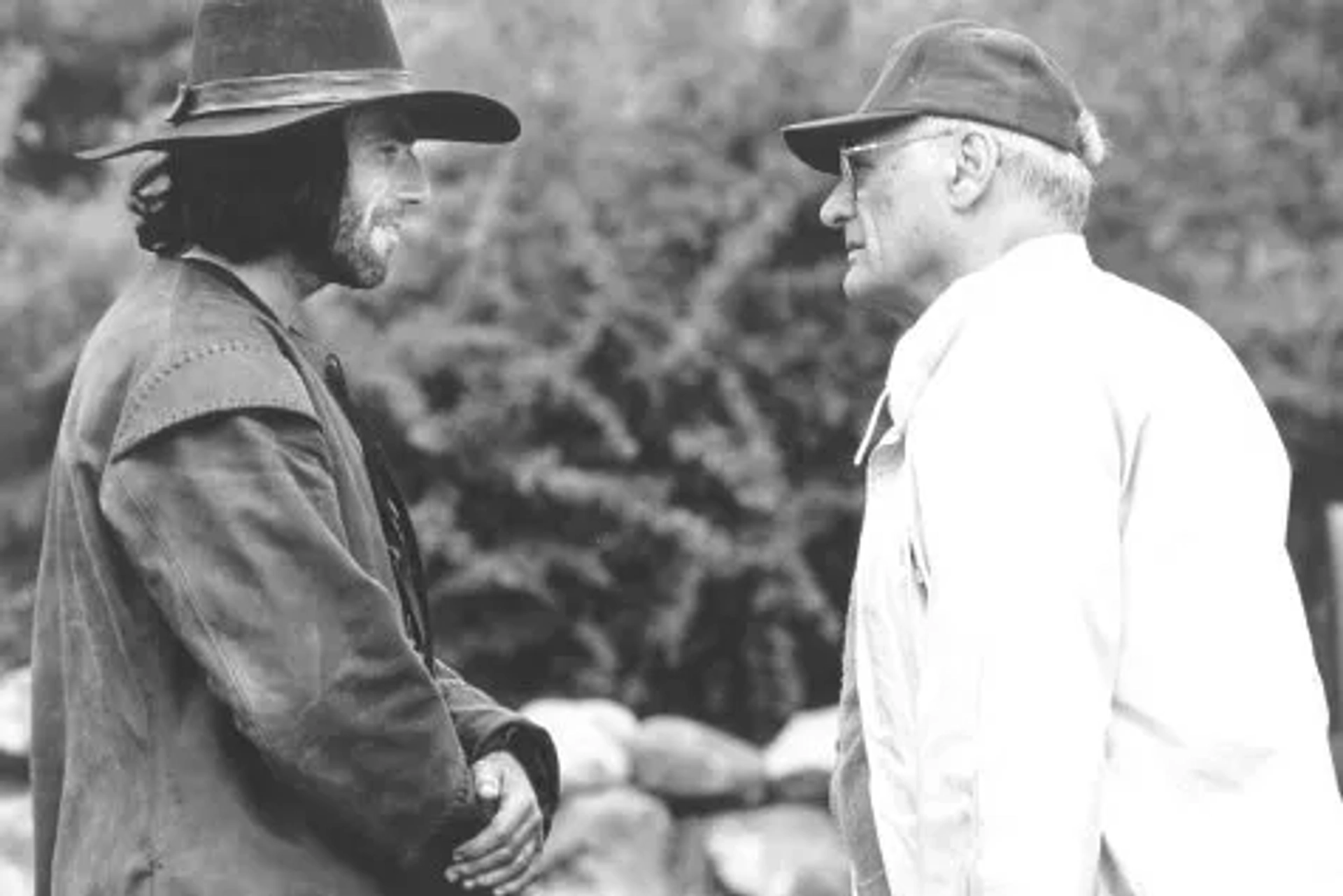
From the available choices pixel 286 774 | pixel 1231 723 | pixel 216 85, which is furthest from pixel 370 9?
pixel 1231 723

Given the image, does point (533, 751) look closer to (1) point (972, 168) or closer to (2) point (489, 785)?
(2) point (489, 785)

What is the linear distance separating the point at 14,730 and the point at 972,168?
4.09m

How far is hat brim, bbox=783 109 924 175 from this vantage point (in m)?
3.90

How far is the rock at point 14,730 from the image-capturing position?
23.8 feet

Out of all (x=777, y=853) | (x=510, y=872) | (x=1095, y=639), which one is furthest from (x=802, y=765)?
(x=1095, y=639)

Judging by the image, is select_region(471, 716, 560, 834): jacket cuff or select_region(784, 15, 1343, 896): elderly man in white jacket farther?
select_region(471, 716, 560, 834): jacket cuff

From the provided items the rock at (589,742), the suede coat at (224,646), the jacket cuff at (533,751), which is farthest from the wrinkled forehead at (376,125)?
the rock at (589,742)

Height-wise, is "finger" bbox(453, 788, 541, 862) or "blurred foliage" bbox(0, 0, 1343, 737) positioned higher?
"finger" bbox(453, 788, 541, 862)

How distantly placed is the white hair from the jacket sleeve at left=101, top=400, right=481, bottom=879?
953 mm

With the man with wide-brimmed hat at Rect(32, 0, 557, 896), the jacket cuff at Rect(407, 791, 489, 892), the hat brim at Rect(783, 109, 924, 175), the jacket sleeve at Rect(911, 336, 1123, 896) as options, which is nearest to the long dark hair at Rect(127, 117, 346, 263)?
the man with wide-brimmed hat at Rect(32, 0, 557, 896)

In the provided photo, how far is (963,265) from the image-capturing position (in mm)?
3865

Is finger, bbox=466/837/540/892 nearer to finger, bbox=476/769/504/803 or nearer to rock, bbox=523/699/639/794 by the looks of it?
finger, bbox=476/769/504/803

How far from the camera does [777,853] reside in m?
7.15

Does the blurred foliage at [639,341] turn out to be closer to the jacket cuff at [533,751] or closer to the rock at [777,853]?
the rock at [777,853]
